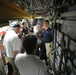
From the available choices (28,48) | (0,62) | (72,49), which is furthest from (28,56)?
(0,62)

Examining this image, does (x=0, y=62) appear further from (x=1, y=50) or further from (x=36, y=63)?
(x=36, y=63)

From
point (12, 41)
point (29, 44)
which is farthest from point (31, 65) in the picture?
A: point (12, 41)

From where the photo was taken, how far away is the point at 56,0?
10.5 ft

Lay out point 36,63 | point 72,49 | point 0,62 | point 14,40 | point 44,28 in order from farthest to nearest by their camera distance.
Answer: point 44,28 < point 0,62 < point 14,40 < point 72,49 < point 36,63

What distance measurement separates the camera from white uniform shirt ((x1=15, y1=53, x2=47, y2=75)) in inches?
92.5

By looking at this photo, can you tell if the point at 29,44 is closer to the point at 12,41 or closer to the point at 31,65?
the point at 31,65

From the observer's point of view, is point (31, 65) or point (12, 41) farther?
point (12, 41)

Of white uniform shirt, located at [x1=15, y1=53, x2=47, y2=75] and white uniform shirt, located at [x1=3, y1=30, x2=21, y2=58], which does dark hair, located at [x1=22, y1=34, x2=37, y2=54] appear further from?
white uniform shirt, located at [x1=3, y1=30, x2=21, y2=58]

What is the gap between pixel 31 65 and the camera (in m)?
2.37

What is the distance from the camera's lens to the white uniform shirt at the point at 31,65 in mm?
2350

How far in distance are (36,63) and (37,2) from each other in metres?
1.51

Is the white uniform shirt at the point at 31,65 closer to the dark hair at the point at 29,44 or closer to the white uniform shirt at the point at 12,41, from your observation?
the dark hair at the point at 29,44

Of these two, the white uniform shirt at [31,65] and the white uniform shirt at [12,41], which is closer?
the white uniform shirt at [31,65]

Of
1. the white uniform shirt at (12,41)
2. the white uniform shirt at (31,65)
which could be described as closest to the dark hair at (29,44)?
the white uniform shirt at (31,65)
